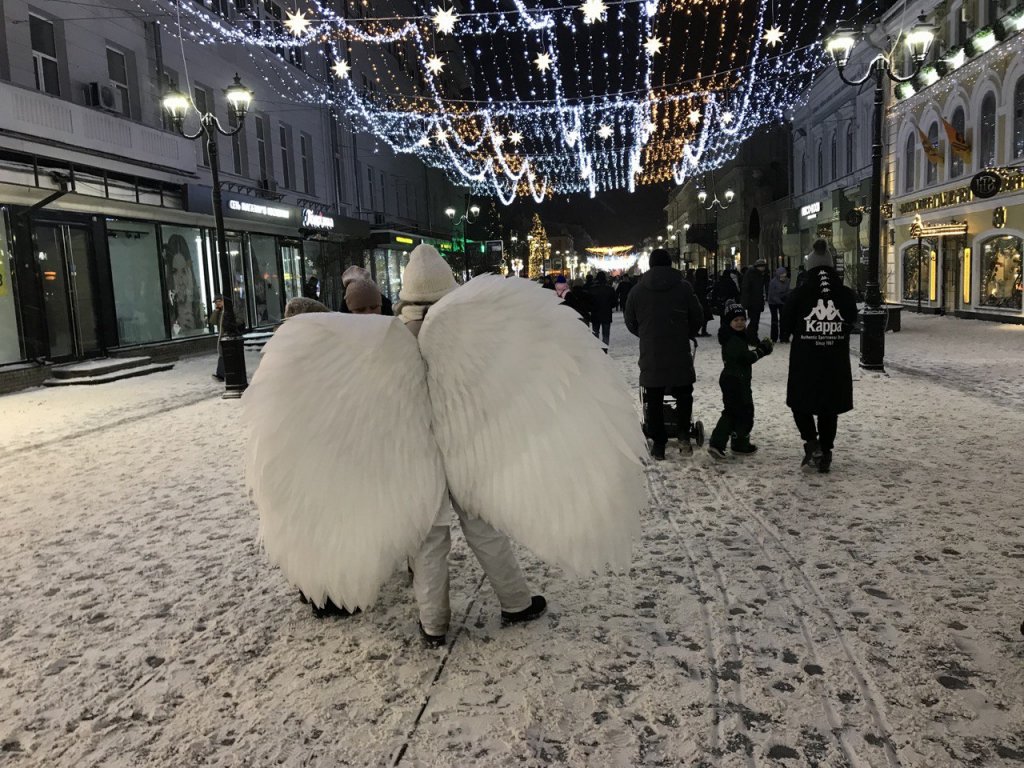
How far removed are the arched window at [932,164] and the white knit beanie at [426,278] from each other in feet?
85.2

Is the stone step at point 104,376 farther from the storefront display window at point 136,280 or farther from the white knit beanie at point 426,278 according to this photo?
the white knit beanie at point 426,278

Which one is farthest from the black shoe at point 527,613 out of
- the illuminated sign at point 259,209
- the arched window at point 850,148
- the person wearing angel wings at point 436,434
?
the arched window at point 850,148

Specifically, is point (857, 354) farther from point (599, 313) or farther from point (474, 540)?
point (474, 540)

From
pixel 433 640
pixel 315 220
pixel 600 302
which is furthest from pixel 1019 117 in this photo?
pixel 433 640

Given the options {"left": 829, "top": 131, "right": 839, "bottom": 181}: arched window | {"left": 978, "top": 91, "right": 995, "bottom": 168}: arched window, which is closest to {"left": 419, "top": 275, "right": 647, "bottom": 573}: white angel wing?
{"left": 978, "top": 91, "right": 995, "bottom": 168}: arched window

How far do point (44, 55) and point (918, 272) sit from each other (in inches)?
1013

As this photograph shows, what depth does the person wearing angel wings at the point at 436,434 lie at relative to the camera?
124 inches

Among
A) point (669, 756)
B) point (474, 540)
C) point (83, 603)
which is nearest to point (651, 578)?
point (474, 540)

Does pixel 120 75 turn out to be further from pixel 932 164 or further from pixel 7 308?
pixel 932 164

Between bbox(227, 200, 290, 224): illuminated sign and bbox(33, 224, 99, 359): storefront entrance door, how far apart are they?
534cm

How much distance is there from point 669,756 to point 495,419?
4.69ft

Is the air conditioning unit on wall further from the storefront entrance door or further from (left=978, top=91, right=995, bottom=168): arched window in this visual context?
(left=978, top=91, right=995, bottom=168): arched window

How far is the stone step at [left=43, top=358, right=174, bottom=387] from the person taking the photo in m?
13.9

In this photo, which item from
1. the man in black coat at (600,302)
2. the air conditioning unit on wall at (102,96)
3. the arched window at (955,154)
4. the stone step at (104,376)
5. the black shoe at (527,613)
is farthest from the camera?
the arched window at (955,154)
